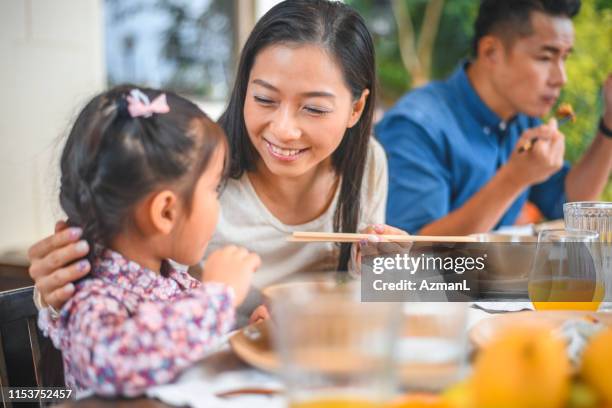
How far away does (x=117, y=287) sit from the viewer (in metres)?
0.87

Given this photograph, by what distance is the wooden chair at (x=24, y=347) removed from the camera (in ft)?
3.47

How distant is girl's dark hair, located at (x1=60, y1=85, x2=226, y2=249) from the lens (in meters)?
0.86

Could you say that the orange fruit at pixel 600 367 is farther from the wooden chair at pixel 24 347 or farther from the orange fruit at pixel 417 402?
the wooden chair at pixel 24 347

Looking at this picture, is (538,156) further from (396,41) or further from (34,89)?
(396,41)

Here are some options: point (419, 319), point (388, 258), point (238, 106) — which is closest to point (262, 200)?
point (238, 106)

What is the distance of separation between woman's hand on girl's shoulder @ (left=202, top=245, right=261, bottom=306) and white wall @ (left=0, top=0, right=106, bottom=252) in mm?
1913

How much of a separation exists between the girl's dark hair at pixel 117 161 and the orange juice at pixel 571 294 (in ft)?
1.73

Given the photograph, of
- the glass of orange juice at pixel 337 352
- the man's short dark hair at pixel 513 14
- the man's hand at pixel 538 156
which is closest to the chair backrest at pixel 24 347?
the glass of orange juice at pixel 337 352

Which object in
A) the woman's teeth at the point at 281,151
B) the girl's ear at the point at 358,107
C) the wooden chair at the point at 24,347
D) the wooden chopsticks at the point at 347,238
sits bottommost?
the wooden chair at the point at 24,347

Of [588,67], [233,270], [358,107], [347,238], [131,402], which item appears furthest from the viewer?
[588,67]

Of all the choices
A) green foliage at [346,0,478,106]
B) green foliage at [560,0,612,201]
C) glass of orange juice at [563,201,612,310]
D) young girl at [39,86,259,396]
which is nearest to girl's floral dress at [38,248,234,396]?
young girl at [39,86,259,396]

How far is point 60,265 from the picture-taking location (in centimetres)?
88

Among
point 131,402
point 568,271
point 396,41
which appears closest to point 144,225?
point 131,402

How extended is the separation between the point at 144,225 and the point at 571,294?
2.00 ft
